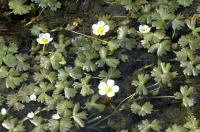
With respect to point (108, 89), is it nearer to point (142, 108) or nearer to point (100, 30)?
point (142, 108)

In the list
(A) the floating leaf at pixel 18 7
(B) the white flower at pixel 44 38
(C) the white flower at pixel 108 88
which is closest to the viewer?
(C) the white flower at pixel 108 88

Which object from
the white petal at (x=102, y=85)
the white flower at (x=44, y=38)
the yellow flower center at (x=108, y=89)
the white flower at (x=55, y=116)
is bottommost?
the white flower at (x=55, y=116)

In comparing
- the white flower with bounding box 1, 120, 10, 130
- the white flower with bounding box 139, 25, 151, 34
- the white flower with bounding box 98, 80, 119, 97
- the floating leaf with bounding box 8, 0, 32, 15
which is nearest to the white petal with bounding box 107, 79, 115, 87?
the white flower with bounding box 98, 80, 119, 97

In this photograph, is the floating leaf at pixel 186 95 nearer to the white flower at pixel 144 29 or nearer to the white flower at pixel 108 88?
the white flower at pixel 108 88

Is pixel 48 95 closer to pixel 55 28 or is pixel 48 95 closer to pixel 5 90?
pixel 5 90

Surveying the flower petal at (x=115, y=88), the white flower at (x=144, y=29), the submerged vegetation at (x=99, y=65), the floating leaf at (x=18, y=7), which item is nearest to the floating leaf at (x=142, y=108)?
the submerged vegetation at (x=99, y=65)

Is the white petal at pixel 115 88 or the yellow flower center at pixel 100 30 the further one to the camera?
the yellow flower center at pixel 100 30
